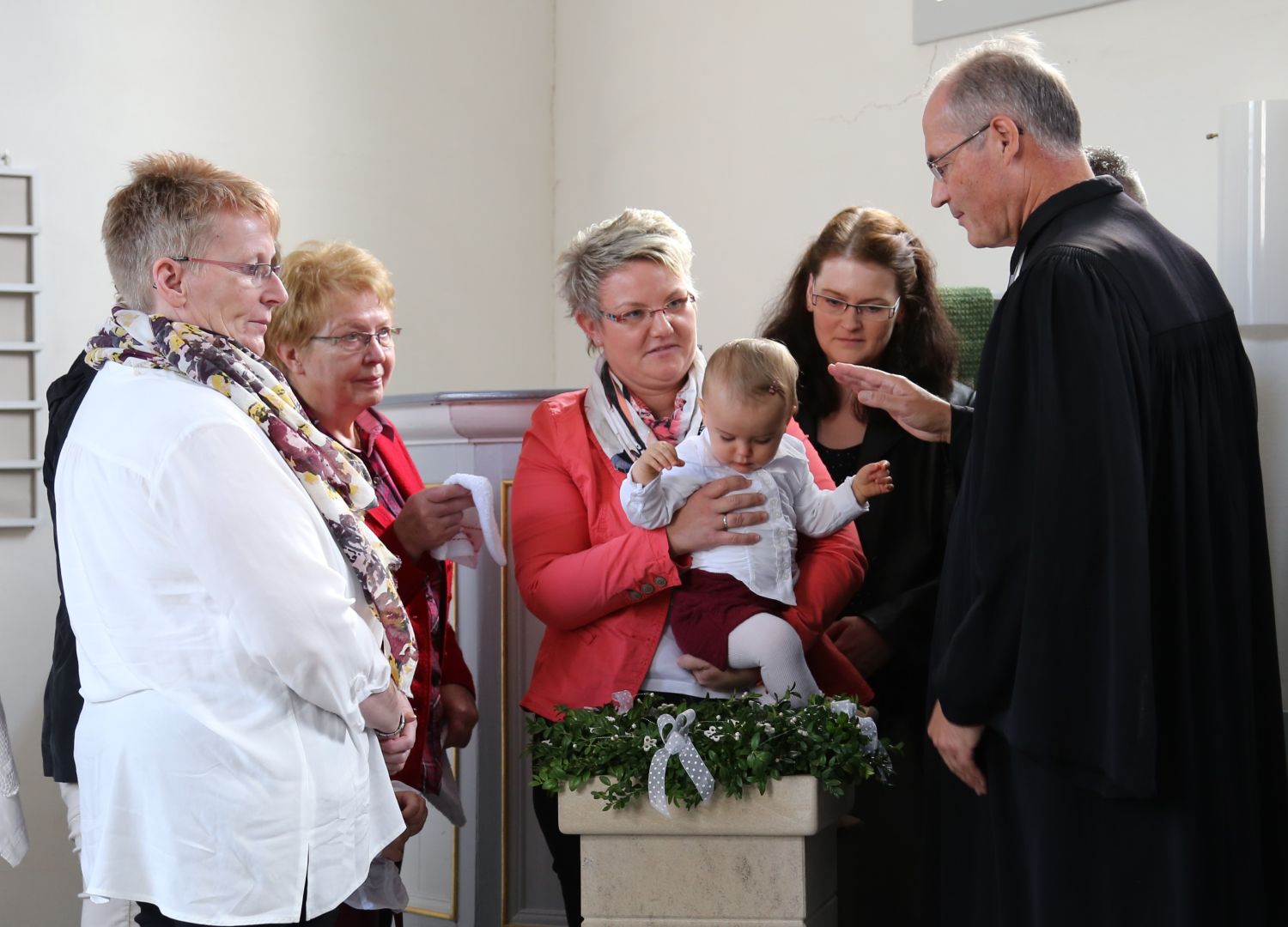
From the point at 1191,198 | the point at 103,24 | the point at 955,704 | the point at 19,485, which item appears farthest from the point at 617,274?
the point at 103,24

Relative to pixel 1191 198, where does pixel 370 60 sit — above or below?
above

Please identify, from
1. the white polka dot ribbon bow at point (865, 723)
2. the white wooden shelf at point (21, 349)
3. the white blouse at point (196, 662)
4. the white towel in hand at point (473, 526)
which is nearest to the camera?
the white blouse at point (196, 662)

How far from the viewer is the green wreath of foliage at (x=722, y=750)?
6.91 ft

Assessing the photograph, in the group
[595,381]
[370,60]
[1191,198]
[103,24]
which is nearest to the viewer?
[595,381]

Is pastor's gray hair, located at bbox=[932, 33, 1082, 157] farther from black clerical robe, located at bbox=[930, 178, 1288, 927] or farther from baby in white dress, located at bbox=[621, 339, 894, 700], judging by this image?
baby in white dress, located at bbox=[621, 339, 894, 700]

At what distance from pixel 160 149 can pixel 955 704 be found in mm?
3575

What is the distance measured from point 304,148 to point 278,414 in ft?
10.7

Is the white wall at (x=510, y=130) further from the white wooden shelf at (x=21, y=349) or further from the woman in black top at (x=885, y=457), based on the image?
the woman in black top at (x=885, y=457)

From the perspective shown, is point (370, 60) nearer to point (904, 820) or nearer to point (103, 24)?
point (103, 24)

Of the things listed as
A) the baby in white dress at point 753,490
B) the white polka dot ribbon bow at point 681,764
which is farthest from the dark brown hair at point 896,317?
the white polka dot ribbon bow at point 681,764

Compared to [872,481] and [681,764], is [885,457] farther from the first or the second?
[681,764]

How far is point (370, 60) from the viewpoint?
517 cm

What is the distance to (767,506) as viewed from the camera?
2451 millimetres

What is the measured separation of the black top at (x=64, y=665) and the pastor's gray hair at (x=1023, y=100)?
157 cm
